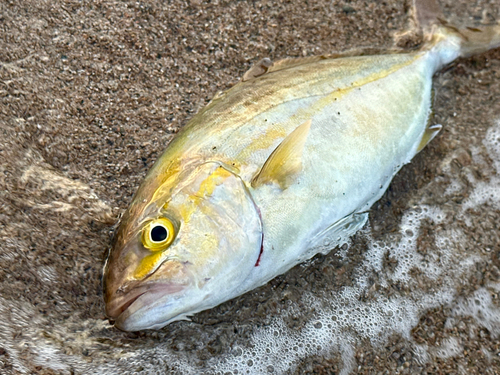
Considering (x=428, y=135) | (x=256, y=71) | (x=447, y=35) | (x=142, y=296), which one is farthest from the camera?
(x=447, y=35)

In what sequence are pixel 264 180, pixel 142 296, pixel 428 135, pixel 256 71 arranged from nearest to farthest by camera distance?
pixel 142 296, pixel 264 180, pixel 256 71, pixel 428 135

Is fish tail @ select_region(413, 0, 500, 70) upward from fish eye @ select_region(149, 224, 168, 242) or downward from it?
upward

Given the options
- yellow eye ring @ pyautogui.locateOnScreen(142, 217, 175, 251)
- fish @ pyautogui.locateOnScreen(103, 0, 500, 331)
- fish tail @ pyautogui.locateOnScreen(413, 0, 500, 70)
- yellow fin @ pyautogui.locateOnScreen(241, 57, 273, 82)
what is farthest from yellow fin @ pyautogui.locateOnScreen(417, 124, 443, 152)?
yellow eye ring @ pyautogui.locateOnScreen(142, 217, 175, 251)

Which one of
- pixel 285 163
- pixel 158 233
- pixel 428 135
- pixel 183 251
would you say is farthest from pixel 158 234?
pixel 428 135

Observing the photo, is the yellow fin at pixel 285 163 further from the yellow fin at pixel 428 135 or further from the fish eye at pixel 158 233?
the yellow fin at pixel 428 135

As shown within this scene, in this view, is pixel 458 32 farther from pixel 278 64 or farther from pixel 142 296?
pixel 142 296

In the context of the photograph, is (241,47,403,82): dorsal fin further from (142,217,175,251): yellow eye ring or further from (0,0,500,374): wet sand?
(142,217,175,251): yellow eye ring

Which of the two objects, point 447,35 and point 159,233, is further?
point 447,35
